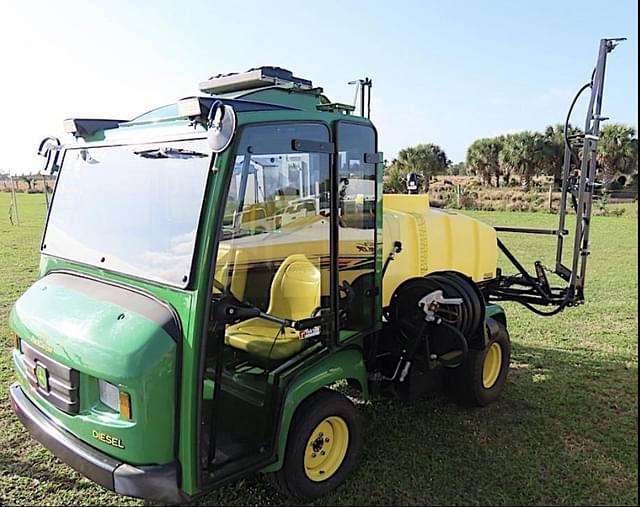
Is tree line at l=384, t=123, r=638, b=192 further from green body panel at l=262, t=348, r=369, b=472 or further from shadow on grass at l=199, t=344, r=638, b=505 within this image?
green body panel at l=262, t=348, r=369, b=472

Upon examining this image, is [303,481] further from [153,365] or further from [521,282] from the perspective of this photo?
[521,282]

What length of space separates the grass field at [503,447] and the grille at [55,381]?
2.29ft

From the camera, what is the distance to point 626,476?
3283 mm

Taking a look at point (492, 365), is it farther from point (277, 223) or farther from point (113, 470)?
point (113, 470)

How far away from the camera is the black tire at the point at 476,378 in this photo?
3.96 metres

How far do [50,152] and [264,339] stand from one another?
1.86 meters

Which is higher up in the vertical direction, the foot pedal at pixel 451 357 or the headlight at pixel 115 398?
the headlight at pixel 115 398

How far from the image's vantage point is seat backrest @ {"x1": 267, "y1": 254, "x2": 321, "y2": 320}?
3041mm

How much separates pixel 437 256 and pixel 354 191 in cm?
125

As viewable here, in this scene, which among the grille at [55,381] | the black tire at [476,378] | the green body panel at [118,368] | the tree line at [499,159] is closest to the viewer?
the green body panel at [118,368]

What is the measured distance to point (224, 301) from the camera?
2846 mm

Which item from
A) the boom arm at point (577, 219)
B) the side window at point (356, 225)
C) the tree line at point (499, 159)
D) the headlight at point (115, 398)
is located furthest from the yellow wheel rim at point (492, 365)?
the tree line at point (499, 159)

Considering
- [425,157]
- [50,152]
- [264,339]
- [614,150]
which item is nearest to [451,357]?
[264,339]

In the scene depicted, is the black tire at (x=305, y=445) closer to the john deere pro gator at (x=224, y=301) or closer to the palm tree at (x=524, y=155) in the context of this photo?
the john deere pro gator at (x=224, y=301)
